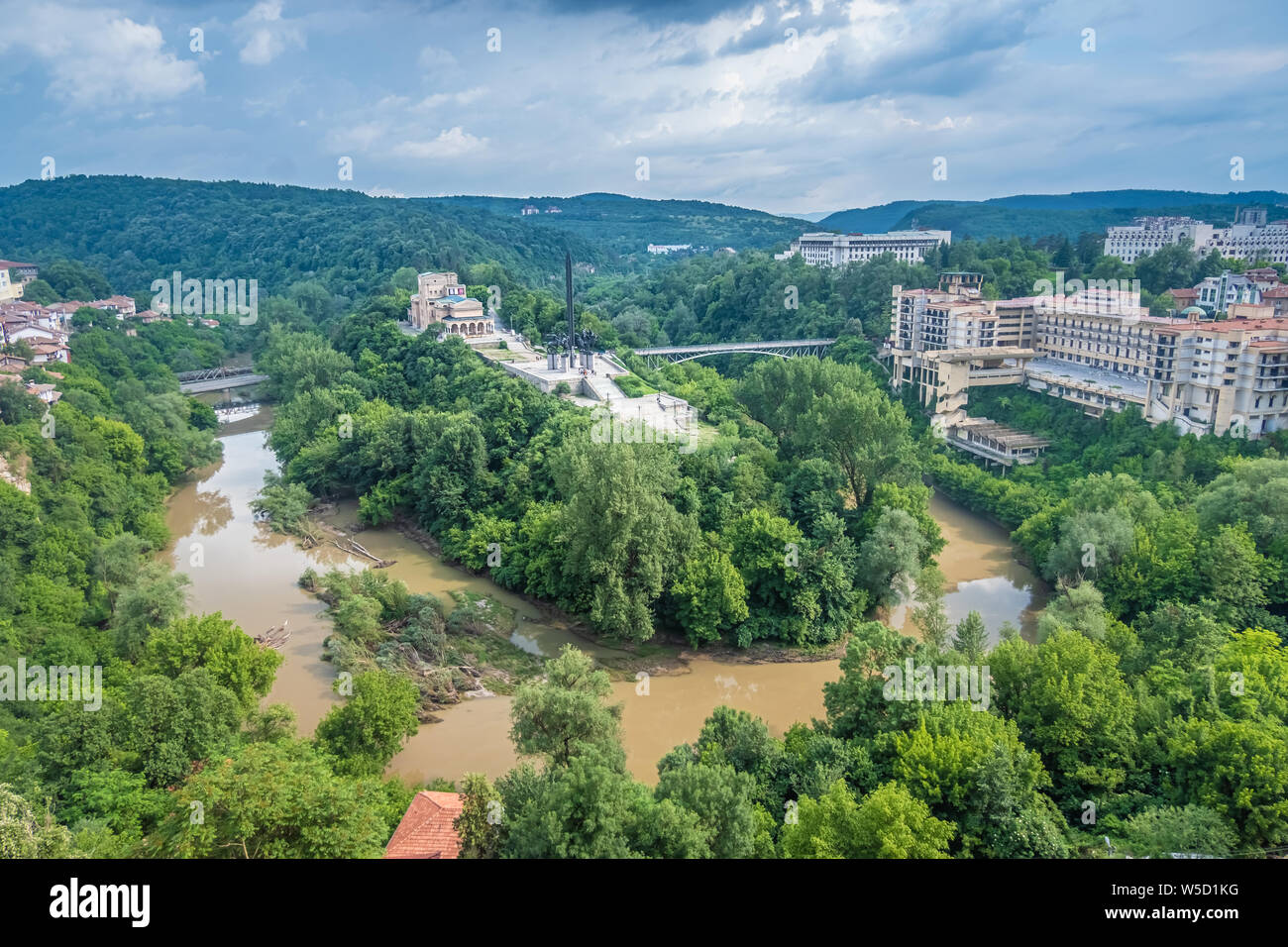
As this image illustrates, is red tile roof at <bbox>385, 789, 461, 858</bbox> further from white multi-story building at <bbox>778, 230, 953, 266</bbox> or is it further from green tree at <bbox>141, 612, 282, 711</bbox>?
white multi-story building at <bbox>778, 230, 953, 266</bbox>

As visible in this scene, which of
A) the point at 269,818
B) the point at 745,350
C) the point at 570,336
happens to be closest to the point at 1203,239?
the point at 745,350

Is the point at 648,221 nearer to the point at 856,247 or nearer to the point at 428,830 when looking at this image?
the point at 856,247

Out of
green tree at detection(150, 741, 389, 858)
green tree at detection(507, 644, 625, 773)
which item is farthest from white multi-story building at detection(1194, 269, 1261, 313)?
green tree at detection(150, 741, 389, 858)

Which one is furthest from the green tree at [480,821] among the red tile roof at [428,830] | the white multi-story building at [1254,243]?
the white multi-story building at [1254,243]

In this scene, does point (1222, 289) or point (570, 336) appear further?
point (1222, 289)

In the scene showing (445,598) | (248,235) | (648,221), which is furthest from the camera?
A: (648,221)
